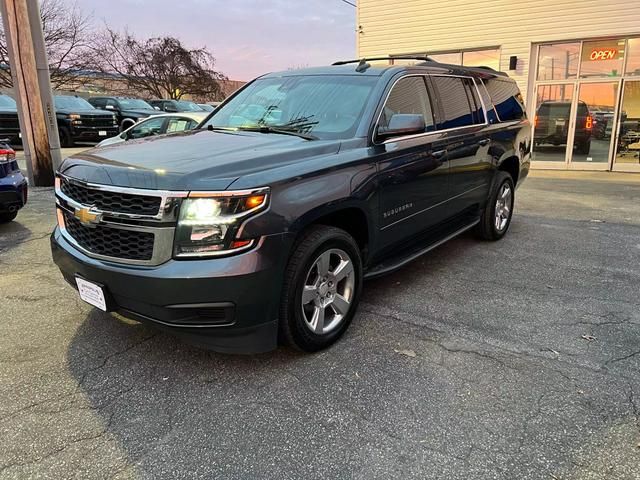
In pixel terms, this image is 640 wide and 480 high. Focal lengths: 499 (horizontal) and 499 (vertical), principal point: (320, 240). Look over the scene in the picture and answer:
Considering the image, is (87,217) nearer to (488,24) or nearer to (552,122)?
(488,24)

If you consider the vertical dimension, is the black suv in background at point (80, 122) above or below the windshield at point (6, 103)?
below

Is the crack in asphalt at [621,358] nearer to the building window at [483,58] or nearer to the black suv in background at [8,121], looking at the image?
the building window at [483,58]

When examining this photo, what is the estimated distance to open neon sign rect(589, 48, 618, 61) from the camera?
469 inches

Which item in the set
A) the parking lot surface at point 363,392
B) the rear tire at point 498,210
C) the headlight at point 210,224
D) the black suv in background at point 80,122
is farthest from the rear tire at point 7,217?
the black suv in background at point 80,122

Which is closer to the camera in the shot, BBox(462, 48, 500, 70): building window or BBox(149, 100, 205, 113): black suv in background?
BBox(462, 48, 500, 70): building window

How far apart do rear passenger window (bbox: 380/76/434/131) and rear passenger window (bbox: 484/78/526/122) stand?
5.40 ft

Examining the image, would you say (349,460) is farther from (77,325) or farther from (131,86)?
(131,86)

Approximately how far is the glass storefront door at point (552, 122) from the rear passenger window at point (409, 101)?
10.0m

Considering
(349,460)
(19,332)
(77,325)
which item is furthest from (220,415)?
(19,332)

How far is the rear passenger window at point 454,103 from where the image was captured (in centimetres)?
455

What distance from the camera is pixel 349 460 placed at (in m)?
2.31

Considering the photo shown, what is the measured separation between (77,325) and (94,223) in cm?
113

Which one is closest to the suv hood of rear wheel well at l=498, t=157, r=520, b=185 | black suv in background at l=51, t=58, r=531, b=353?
black suv in background at l=51, t=58, r=531, b=353

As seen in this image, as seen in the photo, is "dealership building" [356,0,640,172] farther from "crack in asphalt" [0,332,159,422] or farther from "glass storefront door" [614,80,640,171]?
"crack in asphalt" [0,332,159,422]
